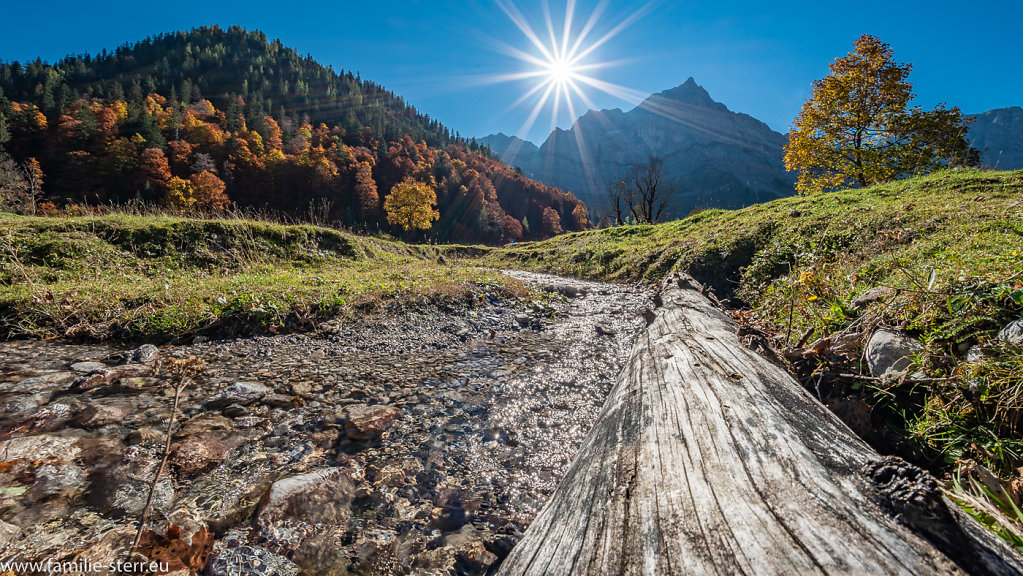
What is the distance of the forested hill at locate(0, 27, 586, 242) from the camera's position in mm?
52812

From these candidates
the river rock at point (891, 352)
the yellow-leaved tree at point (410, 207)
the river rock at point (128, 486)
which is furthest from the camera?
the yellow-leaved tree at point (410, 207)

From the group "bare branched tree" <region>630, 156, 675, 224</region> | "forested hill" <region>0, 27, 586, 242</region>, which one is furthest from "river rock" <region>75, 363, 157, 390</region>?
"forested hill" <region>0, 27, 586, 242</region>

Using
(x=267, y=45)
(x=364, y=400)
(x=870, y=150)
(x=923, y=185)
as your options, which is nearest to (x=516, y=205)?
(x=870, y=150)

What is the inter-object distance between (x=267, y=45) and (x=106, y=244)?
193332 millimetres

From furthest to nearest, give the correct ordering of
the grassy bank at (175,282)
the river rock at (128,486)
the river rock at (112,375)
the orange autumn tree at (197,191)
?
the orange autumn tree at (197,191) → the grassy bank at (175,282) → the river rock at (112,375) → the river rock at (128,486)

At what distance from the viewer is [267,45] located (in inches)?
5802

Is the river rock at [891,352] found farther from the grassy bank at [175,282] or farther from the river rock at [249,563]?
the grassy bank at [175,282]

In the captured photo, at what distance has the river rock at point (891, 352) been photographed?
7.82 ft

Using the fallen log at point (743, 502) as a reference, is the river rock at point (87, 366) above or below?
below

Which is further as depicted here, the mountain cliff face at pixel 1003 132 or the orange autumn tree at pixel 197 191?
the mountain cliff face at pixel 1003 132

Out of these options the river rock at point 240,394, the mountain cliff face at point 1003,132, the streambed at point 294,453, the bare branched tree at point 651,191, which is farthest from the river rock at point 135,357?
the mountain cliff face at point 1003,132

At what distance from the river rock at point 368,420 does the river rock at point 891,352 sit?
385 cm

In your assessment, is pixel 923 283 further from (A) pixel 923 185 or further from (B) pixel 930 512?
(A) pixel 923 185

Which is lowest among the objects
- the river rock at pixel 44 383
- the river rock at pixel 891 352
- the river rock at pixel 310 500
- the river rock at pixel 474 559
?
the river rock at pixel 474 559
